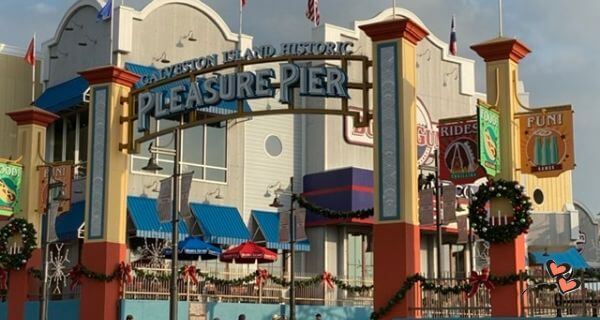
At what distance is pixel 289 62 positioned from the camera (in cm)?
2639

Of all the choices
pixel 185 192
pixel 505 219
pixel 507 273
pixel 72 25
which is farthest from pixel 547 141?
pixel 72 25

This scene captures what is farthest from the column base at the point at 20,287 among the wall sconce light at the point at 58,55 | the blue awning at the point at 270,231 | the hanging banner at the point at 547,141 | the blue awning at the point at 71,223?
the hanging banner at the point at 547,141

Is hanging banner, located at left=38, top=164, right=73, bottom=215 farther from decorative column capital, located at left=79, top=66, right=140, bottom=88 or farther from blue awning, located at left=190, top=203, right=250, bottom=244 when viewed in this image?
blue awning, located at left=190, top=203, right=250, bottom=244

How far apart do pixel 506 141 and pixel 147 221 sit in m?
16.6

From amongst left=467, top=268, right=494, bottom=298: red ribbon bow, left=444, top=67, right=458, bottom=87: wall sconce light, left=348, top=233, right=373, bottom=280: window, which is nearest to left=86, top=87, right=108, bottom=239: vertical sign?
left=467, top=268, right=494, bottom=298: red ribbon bow

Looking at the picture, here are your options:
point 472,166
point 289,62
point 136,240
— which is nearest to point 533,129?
point 472,166

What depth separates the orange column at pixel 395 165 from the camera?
76.7 ft

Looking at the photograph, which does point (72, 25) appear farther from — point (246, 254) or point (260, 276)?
point (260, 276)

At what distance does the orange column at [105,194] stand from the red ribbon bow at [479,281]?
1070cm

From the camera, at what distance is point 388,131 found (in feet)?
79.2

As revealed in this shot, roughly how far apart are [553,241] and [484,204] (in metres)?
26.9

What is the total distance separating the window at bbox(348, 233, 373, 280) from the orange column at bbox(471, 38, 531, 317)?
709 inches

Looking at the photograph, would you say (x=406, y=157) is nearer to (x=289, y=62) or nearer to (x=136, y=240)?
(x=289, y=62)

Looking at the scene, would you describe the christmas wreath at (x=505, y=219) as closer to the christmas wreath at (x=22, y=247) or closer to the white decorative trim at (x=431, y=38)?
the christmas wreath at (x=22, y=247)
